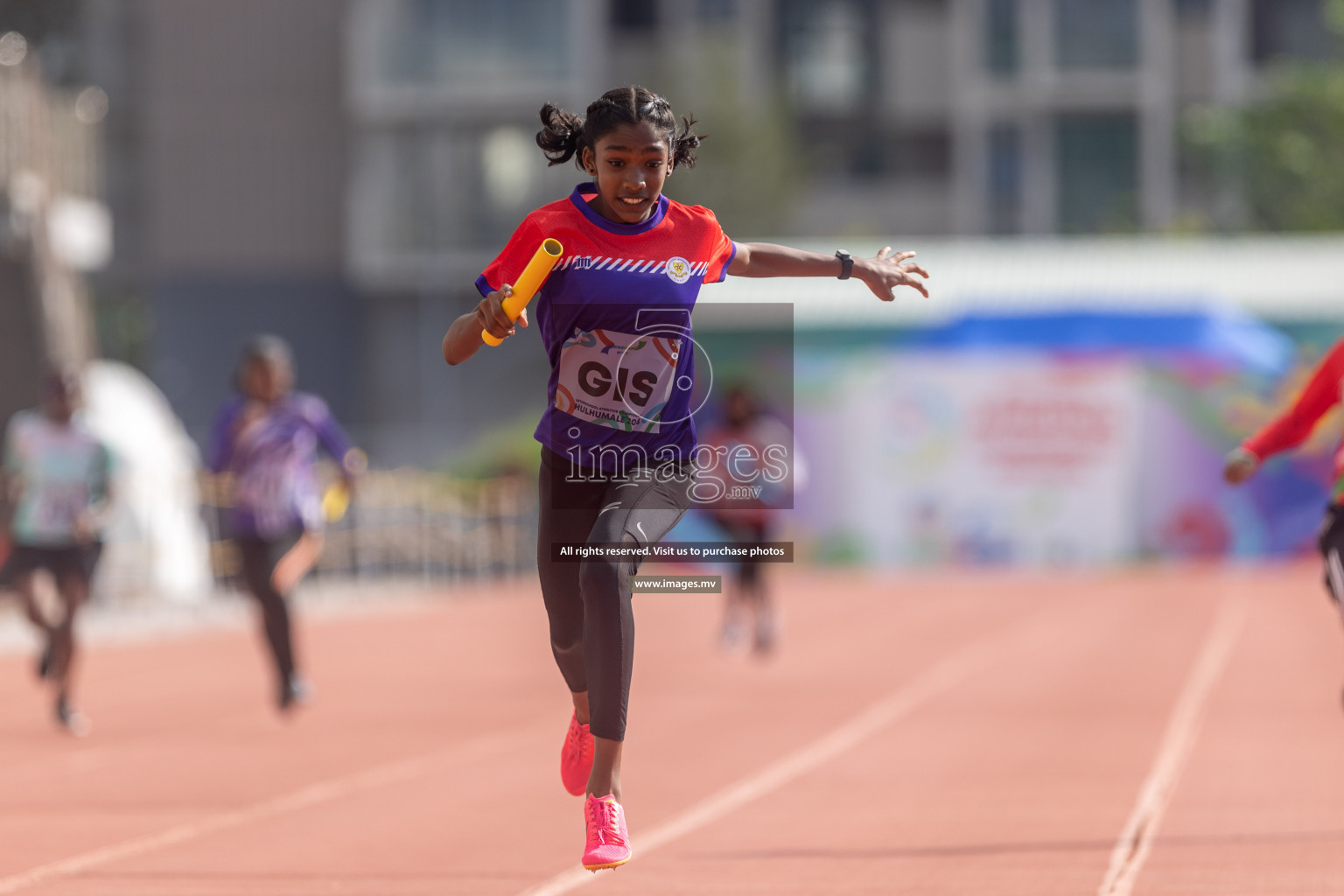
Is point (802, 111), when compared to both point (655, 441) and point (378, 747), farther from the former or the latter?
point (655, 441)

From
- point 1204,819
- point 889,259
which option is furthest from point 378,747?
point 889,259

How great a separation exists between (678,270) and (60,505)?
7.51m

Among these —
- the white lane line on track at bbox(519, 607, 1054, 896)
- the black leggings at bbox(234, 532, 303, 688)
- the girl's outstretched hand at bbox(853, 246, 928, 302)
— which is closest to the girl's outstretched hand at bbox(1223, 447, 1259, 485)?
the girl's outstretched hand at bbox(853, 246, 928, 302)

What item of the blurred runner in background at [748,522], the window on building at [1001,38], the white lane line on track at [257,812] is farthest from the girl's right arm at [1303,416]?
the window on building at [1001,38]

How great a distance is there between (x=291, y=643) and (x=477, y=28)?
32.8 meters

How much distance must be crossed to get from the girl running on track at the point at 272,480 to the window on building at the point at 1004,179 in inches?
1428

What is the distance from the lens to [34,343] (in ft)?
72.9

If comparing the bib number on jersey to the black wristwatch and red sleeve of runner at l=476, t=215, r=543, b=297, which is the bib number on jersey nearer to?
red sleeve of runner at l=476, t=215, r=543, b=297

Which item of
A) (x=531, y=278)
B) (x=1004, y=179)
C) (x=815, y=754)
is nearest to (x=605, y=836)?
(x=531, y=278)

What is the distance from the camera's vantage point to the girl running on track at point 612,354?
19.1 ft

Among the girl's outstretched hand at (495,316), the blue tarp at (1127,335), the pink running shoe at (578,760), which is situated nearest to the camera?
the girl's outstretched hand at (495,316)

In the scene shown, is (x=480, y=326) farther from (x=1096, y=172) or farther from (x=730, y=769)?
(x=1096, y=172)

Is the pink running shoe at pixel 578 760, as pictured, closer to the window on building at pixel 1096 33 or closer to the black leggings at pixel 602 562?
the black leggings at pixel 602 562

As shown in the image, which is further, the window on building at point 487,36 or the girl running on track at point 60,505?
the window on building at point 487,36
